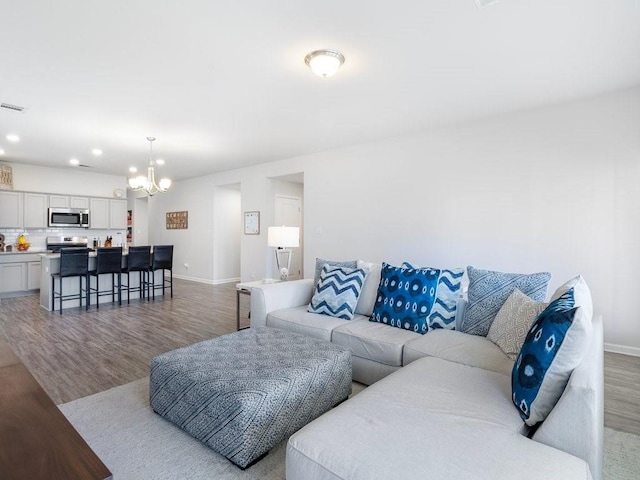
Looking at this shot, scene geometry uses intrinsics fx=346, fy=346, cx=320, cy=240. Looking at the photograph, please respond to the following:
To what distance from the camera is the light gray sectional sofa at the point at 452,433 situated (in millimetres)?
1083

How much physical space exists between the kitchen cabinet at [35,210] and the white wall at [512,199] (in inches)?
221

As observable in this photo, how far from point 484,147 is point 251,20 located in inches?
122

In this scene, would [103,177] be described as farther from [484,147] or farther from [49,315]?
[484,147]

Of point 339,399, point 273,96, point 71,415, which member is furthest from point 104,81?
point 339,399

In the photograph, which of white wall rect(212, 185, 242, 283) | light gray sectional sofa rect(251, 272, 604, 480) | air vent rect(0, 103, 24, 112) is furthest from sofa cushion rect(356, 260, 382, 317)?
white wall rect(212, 185, 242, 283)

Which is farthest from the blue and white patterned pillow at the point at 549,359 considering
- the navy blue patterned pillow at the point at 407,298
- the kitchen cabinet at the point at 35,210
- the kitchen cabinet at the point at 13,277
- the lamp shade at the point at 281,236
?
the kitchen cabinet at the point at 35,210

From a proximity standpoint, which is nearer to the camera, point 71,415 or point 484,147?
point 71,415

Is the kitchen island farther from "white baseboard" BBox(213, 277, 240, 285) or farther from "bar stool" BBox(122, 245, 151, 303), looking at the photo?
"white baseboard" BBox(213, 277, 240, 285)

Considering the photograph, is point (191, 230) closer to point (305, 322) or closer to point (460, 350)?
point (305, 322)

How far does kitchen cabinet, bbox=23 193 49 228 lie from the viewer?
6.68 m

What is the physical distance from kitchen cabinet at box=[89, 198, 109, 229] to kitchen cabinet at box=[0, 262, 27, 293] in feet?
5.16

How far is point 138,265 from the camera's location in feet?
19.1

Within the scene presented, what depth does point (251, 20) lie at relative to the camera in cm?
227

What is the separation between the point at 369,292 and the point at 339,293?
0.31 meters
